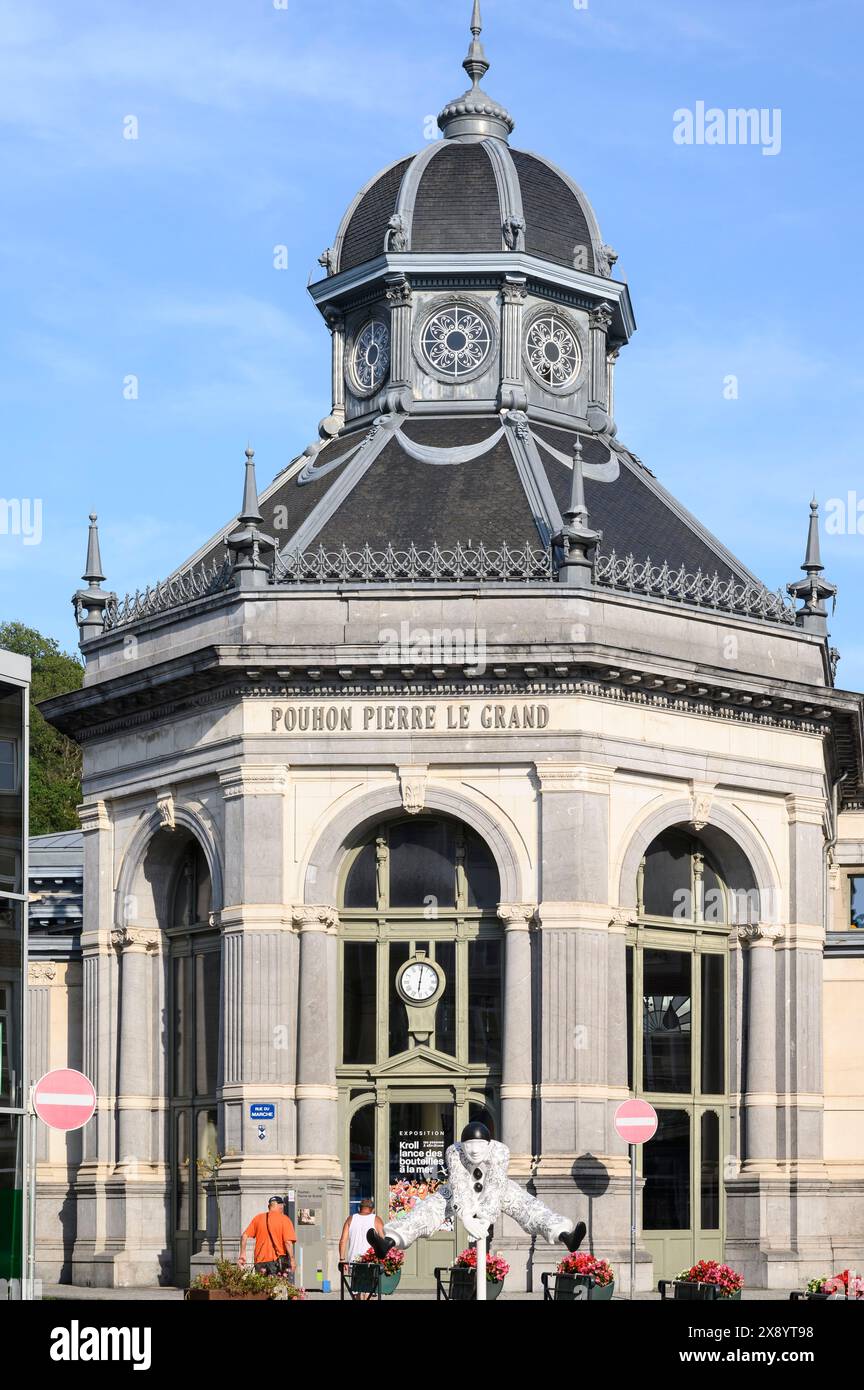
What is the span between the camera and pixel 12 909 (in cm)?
3098

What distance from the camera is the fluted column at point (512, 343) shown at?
48.0 meters

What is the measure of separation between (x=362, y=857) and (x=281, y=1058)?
3.84m

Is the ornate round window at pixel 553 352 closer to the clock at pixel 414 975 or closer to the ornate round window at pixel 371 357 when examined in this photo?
the ornate round window at pixel 371 357

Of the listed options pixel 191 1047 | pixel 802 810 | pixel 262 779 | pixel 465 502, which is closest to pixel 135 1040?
pixel 191 1047

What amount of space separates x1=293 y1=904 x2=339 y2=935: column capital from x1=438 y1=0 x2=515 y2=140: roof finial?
18490 mm

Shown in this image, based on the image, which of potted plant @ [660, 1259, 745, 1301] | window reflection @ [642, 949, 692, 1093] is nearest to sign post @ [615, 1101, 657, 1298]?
potted plant @ [660, 1259, 745, 1301]

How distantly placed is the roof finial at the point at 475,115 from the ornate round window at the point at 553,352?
16.0 feet

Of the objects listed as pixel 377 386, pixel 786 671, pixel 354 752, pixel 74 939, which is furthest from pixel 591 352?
pixel 74 939

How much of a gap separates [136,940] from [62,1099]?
18.7m

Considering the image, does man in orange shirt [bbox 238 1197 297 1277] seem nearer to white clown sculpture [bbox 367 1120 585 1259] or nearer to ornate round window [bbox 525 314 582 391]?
white clown sculpture [bbox 367 1120 585 1259]

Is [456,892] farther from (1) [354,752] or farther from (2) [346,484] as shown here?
(2) [346,484]

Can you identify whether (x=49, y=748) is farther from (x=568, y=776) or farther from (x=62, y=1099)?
(x=62, y=1099)
